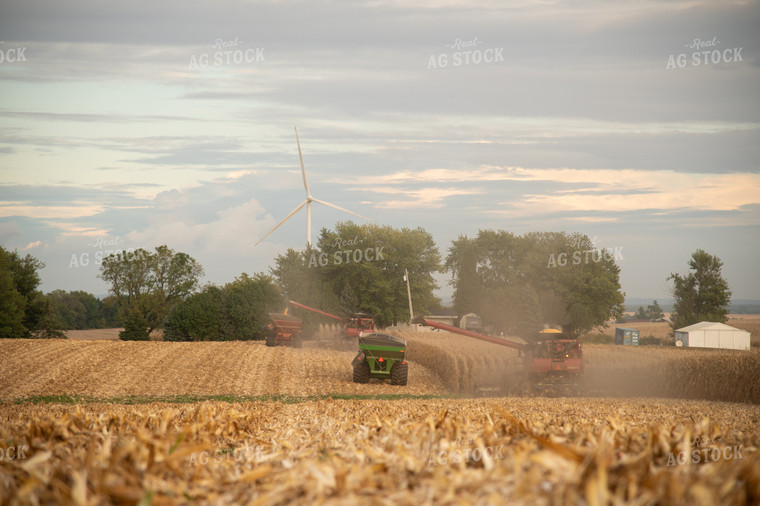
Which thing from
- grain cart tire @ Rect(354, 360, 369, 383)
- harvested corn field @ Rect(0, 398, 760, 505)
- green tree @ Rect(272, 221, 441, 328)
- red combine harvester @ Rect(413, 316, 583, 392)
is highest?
green tree @ Rect(272, 221, 441, 328)

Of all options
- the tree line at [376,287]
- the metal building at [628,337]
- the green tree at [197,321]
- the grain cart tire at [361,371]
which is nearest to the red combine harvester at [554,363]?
the grain cart tire at [361,371]

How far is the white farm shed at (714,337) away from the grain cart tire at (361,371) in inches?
1746

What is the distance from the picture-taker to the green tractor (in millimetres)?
28797

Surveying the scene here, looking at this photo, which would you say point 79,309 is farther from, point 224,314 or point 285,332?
point 285,332

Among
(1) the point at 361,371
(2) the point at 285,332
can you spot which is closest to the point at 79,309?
(2) the point at 285,332

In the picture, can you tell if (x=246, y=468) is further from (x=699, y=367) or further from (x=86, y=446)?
(x=699, y=367)

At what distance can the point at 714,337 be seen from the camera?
61000 mm

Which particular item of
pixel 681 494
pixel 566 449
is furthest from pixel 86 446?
pixel 681 494

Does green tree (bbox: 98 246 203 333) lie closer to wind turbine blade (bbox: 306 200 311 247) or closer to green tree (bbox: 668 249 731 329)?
wind turbine blade (bbox: 306 200 311 247)

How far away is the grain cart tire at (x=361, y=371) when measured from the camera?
1158 inches

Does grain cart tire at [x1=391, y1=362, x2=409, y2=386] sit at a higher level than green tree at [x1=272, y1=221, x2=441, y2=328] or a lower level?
lower

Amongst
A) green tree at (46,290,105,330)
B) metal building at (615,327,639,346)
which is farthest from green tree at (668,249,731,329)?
green tree at (46,290,105,330)

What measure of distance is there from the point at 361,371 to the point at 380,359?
1.17 meters

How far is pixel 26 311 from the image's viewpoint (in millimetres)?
63812
